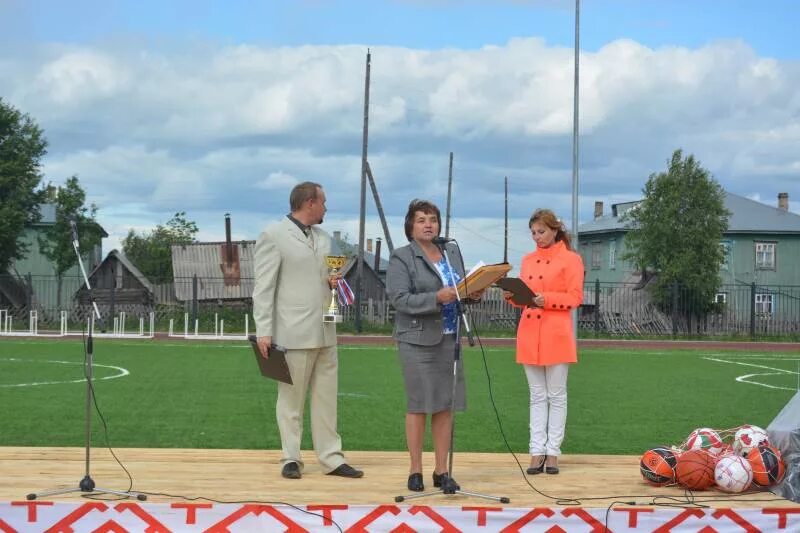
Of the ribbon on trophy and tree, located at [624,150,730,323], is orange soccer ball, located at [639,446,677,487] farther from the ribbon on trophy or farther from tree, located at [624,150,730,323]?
tree, located at [624,150,730,323]

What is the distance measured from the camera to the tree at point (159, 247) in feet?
185

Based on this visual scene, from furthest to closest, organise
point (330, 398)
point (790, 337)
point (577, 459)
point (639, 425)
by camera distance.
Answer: point (790, 337) < point (639, 425) < point (577, 459) < point (330, 398)

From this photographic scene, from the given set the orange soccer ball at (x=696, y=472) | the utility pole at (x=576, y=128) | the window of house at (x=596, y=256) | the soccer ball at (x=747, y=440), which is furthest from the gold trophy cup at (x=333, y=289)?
the window of house at (x=596, y=256)

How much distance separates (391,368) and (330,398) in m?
14.5

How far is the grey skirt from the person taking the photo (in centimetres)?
717

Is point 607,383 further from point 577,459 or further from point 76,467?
point 76,467

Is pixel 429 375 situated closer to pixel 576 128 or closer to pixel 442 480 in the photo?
pixel 442 480

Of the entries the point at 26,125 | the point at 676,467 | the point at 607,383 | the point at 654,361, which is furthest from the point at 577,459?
the point at 26,125

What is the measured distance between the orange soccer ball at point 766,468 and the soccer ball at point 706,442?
346mm

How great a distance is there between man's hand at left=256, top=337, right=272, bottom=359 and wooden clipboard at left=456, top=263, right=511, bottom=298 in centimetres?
146

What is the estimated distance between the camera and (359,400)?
15789 mm

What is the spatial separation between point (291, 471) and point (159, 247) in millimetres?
51569

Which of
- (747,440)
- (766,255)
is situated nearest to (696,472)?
(747,440)

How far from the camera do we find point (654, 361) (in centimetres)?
2698
